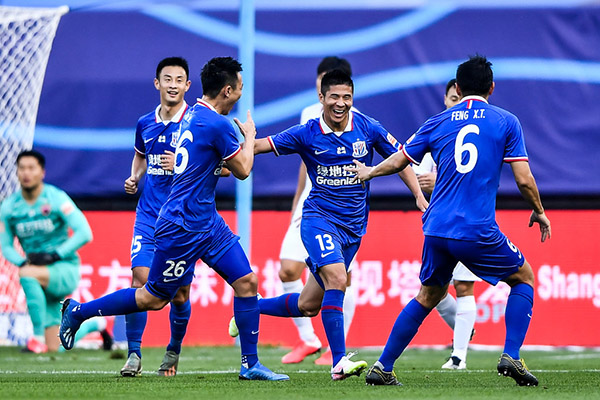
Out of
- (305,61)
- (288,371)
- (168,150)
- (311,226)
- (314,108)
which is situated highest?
(305,61)

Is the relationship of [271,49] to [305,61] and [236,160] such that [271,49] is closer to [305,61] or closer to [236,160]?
[305,61]

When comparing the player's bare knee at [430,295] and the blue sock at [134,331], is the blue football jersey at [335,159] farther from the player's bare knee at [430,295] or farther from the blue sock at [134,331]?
the blue sock at [134,331]

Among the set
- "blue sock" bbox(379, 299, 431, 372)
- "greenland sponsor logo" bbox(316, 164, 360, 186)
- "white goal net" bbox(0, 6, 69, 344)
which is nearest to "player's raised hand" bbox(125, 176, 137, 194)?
"greenland sponsor logo" bbox(316, 164, 360, 186)

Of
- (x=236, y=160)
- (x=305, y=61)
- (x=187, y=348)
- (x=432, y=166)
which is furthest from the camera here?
(x=305, y=61)

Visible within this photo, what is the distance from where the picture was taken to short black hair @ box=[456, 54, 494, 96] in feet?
21.3

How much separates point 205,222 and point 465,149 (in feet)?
5.62

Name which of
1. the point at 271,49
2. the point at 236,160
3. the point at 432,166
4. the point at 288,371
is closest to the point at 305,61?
the point at 271,49

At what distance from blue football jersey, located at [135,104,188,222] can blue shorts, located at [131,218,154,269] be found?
53 millimetres

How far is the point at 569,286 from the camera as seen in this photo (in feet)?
38.4

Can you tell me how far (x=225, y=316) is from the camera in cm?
1189

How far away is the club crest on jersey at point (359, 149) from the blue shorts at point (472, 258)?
1.06 m

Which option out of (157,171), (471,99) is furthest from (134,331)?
(471,99)

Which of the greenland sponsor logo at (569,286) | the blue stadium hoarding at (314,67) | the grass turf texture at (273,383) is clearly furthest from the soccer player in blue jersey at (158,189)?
the greenland sponsor logo at (569,286)

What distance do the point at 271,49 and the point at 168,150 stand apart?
5769 mm
